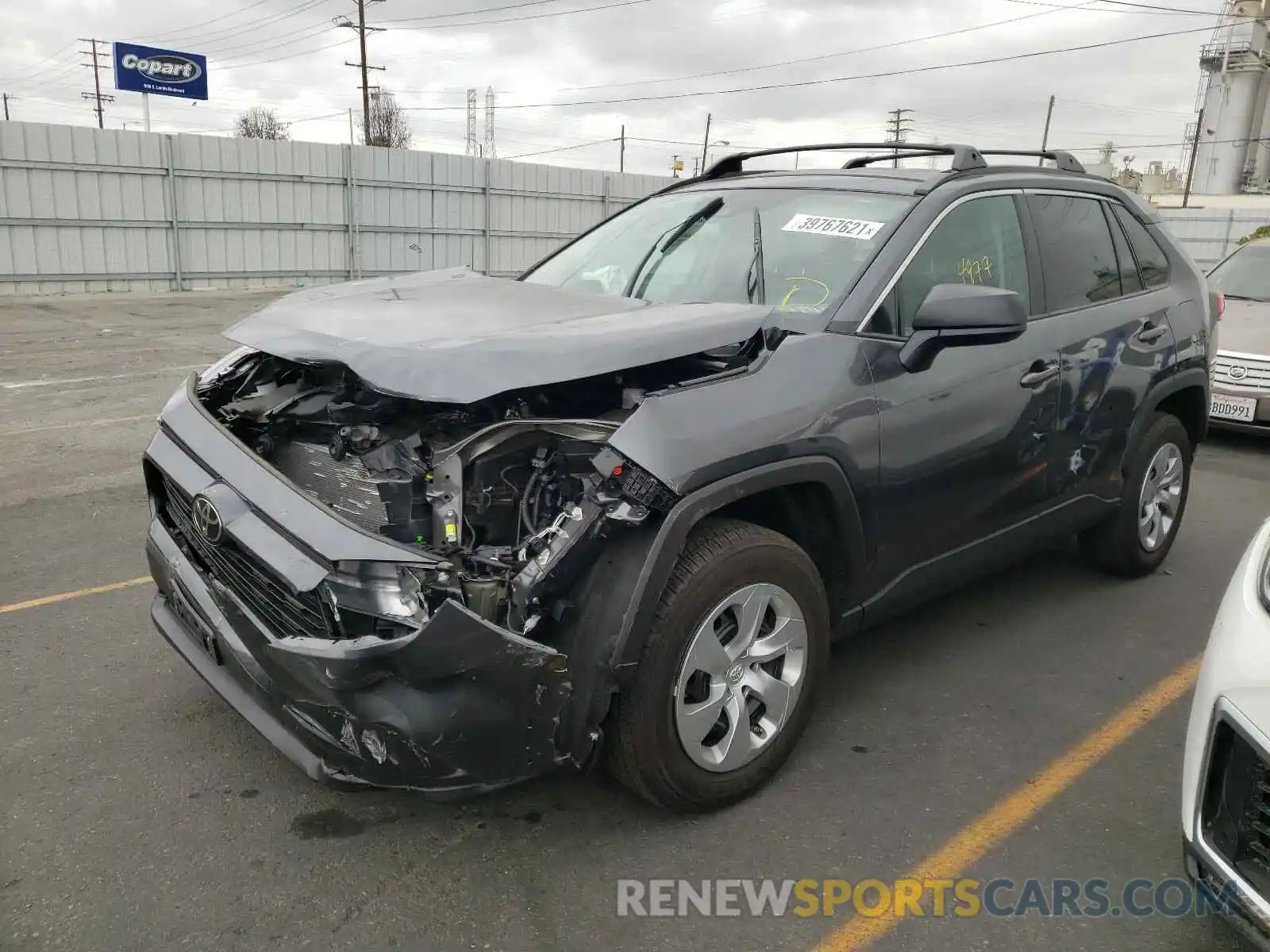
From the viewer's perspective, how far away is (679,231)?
13.1ft

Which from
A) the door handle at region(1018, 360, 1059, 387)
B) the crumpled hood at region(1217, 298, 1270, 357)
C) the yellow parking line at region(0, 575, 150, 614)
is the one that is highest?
the door handle at region(1018, 360, 1059, 387)

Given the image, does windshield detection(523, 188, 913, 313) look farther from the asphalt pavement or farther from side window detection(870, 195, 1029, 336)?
the asphalt pavement

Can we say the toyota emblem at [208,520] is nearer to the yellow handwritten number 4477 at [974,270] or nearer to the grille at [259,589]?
the grille at [259,589]

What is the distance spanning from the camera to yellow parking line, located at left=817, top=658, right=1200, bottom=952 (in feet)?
8.20

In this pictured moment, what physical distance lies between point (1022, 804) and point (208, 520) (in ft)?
8.29

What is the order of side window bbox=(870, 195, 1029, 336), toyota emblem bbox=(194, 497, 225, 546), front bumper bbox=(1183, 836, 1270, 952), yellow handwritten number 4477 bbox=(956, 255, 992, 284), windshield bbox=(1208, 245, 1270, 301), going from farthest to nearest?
1. windshield bbox=(1208, 245, 1270, 301)
2. yellow handwritten number 4477 bbox=(956, 255, 992, 284)
3. side window bbox=(870, 195, 1029, 336)
4. toyota emblem bbox=(194, 497, 225, 546)
5. front bumper bbox=(1183, 836, 1270, 952)

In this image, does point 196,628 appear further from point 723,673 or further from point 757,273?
point 757,273

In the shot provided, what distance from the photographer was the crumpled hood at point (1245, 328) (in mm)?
7824

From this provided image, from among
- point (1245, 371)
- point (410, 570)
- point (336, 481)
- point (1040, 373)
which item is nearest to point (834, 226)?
point (1040, 373)

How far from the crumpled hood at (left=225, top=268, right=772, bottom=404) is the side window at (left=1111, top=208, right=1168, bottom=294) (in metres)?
2.35

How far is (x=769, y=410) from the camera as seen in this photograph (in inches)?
111

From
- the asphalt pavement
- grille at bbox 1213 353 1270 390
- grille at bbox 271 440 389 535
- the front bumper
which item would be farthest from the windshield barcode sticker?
grille at bbox 1213 353 1270 390

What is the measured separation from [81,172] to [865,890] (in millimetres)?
18911

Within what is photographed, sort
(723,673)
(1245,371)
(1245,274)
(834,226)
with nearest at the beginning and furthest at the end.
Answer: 1. (723,673)
2. (834,226)
3. (1245,371)
4. (1245,274)
